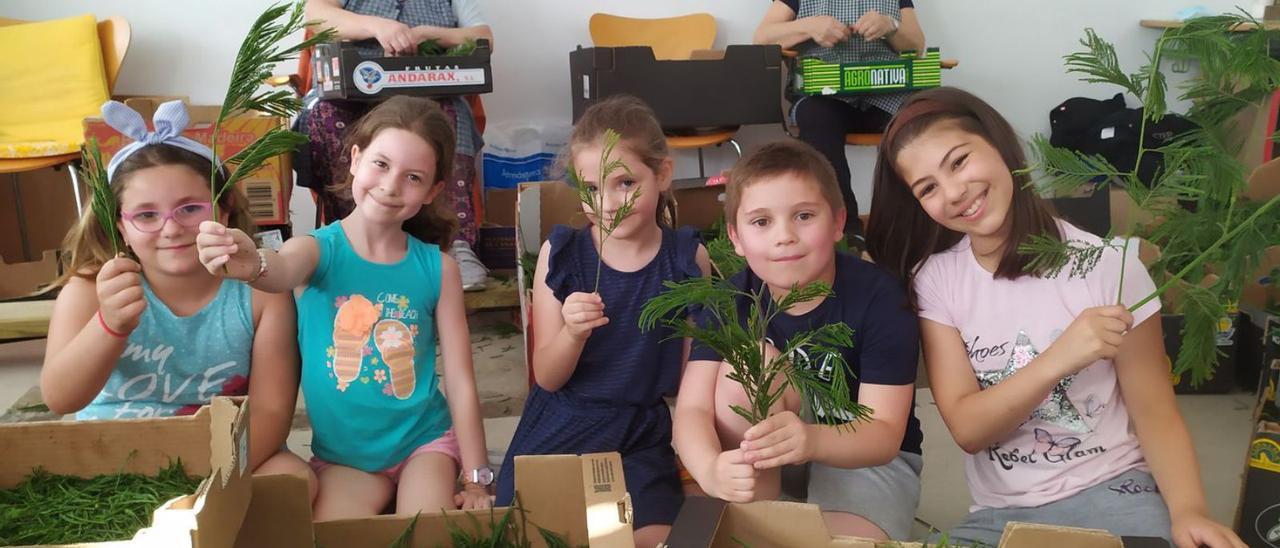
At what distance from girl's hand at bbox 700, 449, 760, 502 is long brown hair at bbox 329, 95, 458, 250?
37.5 inches

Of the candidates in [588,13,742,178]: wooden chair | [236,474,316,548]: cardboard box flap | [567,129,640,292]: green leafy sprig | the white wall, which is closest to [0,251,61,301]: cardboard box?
the white wall

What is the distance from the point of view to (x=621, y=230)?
1.87 meters

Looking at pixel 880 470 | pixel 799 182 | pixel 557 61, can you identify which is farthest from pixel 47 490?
pixel 557 61

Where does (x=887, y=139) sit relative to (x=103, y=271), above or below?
above

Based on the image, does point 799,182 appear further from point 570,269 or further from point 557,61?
point 557,61

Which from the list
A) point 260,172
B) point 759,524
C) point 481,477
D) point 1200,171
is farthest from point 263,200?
point 1200,171

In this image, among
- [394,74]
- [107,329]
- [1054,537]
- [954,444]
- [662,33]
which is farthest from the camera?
[662,33]

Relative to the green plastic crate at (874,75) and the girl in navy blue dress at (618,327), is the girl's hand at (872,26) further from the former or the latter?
the girl in navy blue dress at (618,327)

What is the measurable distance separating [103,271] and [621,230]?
2.77 ft

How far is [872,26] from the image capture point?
14.5ft

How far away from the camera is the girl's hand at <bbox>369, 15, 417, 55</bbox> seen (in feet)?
11.1

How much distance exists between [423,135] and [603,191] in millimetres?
395

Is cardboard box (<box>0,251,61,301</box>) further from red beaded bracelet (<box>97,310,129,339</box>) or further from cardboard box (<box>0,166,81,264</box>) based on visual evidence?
red beaded bracelet (<box>97,310,129,339</box>)

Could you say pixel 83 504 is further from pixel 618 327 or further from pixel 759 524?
pixel 618 327
